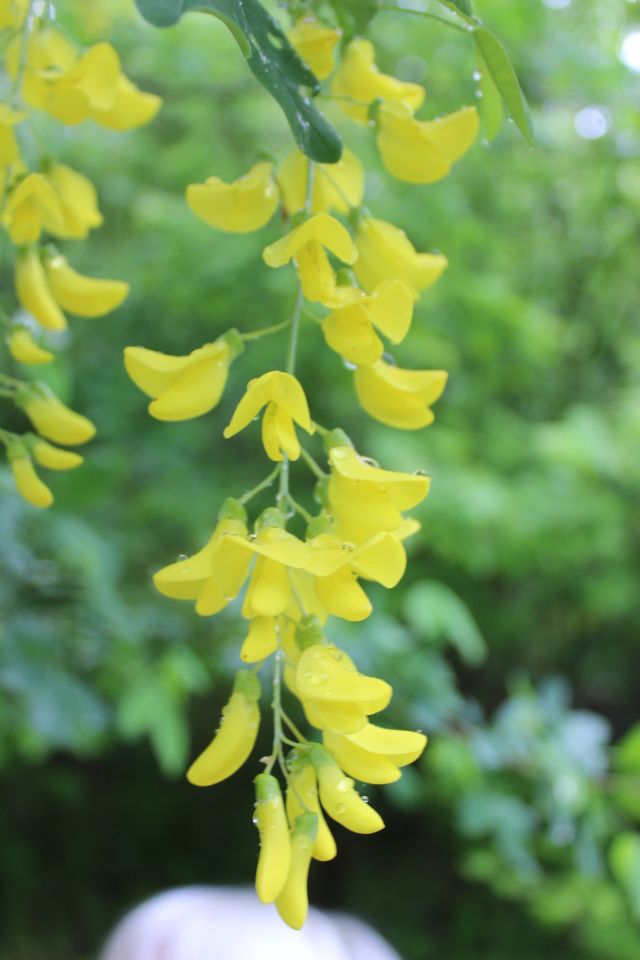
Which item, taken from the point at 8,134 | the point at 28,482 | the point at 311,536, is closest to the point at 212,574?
the point at 311,536

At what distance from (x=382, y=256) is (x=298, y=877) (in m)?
0.29

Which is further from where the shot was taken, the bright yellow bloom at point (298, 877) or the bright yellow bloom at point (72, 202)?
the bright yellow bloom at point (72, 202)

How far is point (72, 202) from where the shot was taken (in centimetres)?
63

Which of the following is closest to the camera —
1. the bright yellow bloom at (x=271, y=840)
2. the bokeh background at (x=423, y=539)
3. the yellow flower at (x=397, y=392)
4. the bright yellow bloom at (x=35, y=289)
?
the bright yellow bloom at (x=271, y=840)

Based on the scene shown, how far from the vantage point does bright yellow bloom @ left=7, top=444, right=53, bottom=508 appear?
0.54 meters

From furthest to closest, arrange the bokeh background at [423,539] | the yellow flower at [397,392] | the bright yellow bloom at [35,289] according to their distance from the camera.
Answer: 1. the bokeh background at [423,539]
2. the bright yellow bloom at [35,289]
3. the yellow flower at [397,392]

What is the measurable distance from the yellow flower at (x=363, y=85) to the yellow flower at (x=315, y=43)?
0.08 ft

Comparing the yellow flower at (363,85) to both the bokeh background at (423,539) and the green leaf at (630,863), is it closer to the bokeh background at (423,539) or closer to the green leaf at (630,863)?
the bokeh background at (423,539)

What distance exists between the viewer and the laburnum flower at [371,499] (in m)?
0.43

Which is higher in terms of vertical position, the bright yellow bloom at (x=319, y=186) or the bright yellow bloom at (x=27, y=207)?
the bright yellow bloom at (x=319, y=186)

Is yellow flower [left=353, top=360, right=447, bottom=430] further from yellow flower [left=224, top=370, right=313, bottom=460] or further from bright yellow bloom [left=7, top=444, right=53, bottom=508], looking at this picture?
bright yellow bloom [left=7, top=444, right=53, bottom=508]

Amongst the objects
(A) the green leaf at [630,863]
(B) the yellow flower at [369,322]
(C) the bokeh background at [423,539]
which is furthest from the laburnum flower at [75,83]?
(A) the green leaf at [630,863]

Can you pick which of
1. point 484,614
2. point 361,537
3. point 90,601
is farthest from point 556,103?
point 361,537

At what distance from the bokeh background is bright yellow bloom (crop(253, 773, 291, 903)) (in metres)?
0.68
